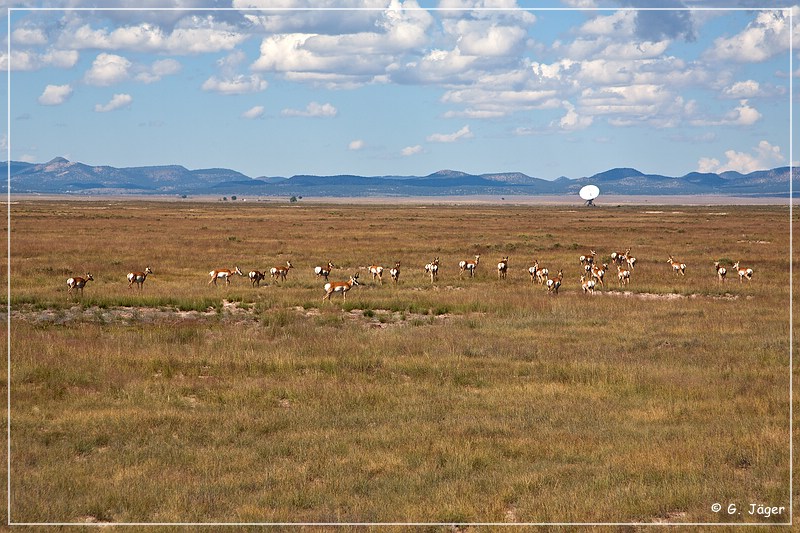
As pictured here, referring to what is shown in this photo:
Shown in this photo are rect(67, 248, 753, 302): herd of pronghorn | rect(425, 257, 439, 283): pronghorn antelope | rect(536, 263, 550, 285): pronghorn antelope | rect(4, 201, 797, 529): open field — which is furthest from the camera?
rect(425, 257, 439, 283): pronghorn antelope

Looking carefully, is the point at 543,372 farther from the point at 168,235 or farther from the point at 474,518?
the point at 168,235

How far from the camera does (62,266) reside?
39875 millimetres

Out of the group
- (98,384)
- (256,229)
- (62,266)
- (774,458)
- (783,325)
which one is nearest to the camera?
(774,458)

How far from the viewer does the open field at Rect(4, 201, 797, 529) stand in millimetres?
11078

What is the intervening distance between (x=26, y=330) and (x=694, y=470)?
17179 mm

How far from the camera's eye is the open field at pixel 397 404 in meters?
11.1

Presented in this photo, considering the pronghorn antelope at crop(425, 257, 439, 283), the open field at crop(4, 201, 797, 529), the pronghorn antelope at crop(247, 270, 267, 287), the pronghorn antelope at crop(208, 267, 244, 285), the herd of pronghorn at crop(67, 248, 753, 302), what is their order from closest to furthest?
the open field at crop(4, 201, 797, 529), the herd of pronghorn at crop(67, 248, 753, 302), the pronghorn antelope at crop(247, 270, 267, 287), the pronghorn antelope at crop(208, 267, 244, 285), the pronghorn antelope at crop(425, 257, 439, 283)

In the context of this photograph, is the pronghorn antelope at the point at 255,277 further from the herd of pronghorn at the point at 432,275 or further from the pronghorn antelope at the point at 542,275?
the pronghorn antelope at the point at 542,275

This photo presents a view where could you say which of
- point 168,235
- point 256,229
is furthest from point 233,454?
point 256,229

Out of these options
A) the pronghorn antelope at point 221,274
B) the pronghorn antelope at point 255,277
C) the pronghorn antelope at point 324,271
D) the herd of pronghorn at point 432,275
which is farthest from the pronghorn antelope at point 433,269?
the pronghorn antelope at point 221,274

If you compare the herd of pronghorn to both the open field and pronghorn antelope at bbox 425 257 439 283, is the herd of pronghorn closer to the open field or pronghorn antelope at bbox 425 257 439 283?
pronghorn antelope at bbox 425 257 439 283

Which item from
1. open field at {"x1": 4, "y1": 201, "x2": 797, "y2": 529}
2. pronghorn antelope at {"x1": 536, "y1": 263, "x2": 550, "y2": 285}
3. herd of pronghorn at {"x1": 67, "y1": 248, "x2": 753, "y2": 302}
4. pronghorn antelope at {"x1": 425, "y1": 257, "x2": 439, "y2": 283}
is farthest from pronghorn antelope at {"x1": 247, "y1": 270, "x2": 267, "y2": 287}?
pronghorn antelope at {"x1": 536, "y1": 263, "x2": 550, "y2": 285}

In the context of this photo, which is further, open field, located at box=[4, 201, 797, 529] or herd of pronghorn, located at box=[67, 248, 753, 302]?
herd of pronghorn, located at box=[67, 248, 753, 302]

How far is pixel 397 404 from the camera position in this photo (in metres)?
16.0
